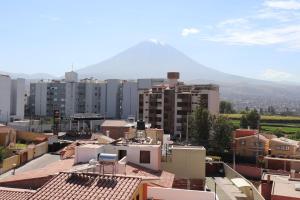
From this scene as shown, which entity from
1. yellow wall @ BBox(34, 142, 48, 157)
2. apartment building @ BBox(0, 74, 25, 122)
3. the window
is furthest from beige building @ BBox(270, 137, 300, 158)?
apartment building @ BBox(0, 74, 25, 122)

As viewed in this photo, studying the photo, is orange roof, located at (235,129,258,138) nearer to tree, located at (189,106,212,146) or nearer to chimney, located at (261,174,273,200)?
tree, located at (189,106,212,146)

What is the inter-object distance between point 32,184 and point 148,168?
21.0 feet

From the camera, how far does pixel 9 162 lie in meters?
35.8

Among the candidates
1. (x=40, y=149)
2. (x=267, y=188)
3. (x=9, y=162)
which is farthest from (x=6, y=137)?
(x=267, y=188)

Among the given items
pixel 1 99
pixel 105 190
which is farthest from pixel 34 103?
pixel 105 190

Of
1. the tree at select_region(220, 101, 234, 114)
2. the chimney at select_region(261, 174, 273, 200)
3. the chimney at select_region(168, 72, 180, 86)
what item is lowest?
the chimney at select_region(261, 174, 273, 200)

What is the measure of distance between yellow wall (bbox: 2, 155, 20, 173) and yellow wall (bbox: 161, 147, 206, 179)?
15146 mm

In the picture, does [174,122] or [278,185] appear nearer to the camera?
[278,185]

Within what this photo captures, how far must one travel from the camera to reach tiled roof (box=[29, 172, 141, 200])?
39.7ft

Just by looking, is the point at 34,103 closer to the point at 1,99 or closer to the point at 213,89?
the point at 1,99

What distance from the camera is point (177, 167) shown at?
88.4 ft

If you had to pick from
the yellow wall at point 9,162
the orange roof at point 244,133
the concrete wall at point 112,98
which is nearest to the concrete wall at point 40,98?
the concrete wall at point 112,98

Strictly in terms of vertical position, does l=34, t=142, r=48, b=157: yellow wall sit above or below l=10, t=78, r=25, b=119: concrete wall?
below

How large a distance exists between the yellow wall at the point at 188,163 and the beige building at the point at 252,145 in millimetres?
23554
